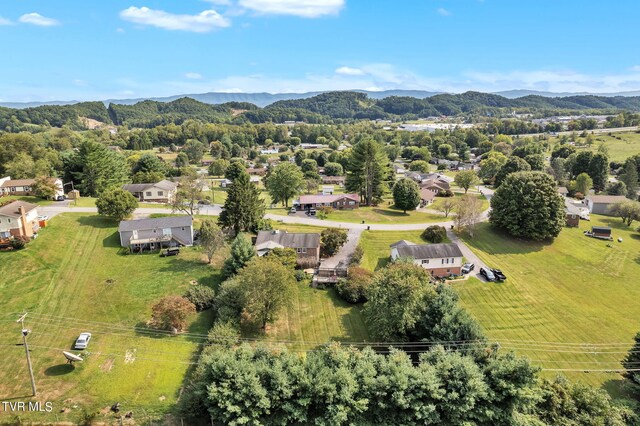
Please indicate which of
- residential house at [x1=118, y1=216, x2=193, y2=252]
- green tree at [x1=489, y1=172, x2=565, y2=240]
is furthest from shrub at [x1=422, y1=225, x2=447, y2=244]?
residential house at [x1=118, y1=216, x2=193, y2=252]

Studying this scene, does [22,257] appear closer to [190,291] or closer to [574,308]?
[190,291]

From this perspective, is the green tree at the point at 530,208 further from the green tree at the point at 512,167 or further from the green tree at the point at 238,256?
the green tree at the point at 238,256

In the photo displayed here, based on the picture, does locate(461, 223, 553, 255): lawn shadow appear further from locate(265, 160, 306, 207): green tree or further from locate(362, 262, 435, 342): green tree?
locate(265, 160, 306, 207): green tree

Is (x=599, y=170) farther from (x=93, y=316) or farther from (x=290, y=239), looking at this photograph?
(x=93, y=316)

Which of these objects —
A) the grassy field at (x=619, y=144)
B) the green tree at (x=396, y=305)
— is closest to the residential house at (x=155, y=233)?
the green tree at (x=396, y=305)

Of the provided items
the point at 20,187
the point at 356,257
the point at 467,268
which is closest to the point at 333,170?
the point at 356,257

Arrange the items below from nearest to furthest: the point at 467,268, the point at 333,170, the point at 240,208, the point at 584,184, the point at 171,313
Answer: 1. the point at 171,313
2. the point at 467,268
3. the point at 240,208
4. the point at 584,184
5. the point at 333,170

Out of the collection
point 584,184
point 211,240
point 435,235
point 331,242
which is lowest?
point 331,242
